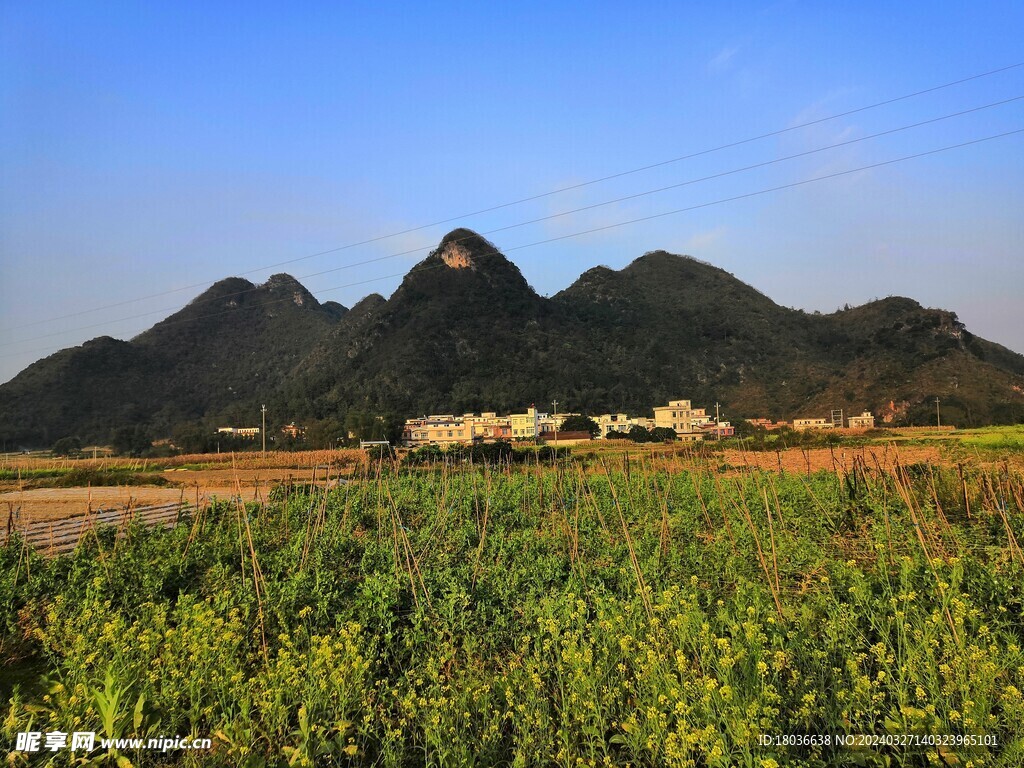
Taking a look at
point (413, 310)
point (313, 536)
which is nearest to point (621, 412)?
point (413, 310)

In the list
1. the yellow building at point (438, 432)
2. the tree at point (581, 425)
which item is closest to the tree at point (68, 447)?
the yellow building at point (438, 432)

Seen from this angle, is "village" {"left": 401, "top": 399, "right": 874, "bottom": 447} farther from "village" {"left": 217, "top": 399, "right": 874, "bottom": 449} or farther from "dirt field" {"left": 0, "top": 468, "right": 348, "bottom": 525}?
"dirt field" {"left": 0, "top": 468, "right": 348, "bottom": 525}

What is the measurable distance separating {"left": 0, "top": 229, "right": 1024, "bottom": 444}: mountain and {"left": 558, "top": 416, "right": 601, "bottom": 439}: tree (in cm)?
1202

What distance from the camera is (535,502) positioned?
997cm

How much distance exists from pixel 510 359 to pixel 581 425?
23.8m

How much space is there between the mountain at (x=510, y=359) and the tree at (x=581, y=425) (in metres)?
12.0

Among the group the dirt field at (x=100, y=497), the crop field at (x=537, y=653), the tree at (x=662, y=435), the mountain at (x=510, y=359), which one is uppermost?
the mountain at (x=510, y=359)

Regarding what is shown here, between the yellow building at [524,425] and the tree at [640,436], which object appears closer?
the tree at [640,436]

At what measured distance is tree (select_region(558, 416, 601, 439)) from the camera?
5344 centimetres

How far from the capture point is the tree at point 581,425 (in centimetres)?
5344

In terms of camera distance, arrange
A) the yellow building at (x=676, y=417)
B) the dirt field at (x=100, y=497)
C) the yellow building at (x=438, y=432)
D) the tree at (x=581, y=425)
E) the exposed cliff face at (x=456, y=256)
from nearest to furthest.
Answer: the dirt field at (x=100, y=497) < the tree at (x=581, y=425) < the yellow building at (x=438, y=432) < the yellow building at (x=676, y=417) < the exposed cliff face at (x=456, y=256)

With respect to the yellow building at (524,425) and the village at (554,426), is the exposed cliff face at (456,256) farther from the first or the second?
the yellow building at (524,425)

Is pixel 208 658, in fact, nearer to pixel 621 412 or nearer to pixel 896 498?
pixel 896 498

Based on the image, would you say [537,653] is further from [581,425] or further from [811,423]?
[811,423]
